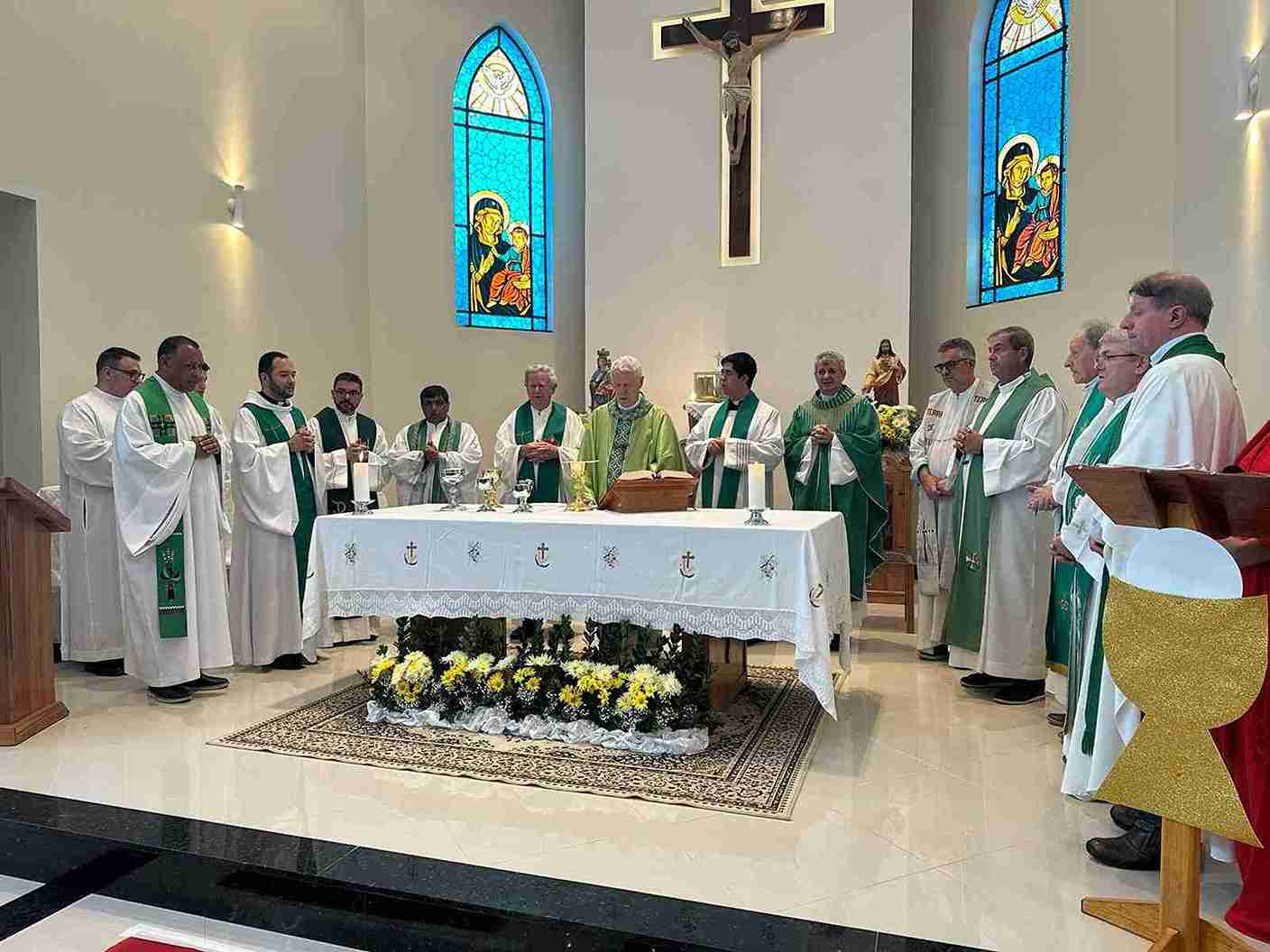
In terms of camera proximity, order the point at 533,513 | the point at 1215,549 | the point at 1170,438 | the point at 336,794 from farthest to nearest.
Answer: the point at 533,513, the point at 336,794, the point at 1170,438, the point at 1215,549

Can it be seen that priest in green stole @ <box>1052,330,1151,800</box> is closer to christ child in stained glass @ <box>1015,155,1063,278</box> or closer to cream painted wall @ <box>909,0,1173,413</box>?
cream painted wall @ <box>909,0,1173,413</box>

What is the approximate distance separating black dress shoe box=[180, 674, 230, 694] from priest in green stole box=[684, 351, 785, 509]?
3173 mm

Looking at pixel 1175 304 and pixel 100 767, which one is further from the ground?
pixel 1175 304

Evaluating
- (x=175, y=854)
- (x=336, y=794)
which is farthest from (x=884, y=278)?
(x=175, y=854)

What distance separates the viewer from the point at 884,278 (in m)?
9.39

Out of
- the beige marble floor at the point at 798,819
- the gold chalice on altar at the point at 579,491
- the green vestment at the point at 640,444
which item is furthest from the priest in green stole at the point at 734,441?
the beige marble floor at the point at 798,819

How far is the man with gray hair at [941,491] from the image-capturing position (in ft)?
19.8

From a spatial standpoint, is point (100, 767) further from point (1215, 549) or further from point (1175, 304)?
point (1175, 304)

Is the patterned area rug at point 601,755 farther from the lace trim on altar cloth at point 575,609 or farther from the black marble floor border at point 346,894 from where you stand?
the black marble floor border at point 346,894

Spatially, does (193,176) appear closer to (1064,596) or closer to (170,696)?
(170,696)

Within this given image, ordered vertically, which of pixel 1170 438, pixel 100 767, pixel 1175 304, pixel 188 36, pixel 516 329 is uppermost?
pixel 188 36

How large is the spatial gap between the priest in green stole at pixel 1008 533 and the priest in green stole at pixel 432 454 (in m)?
3.81

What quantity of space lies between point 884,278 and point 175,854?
804 centimetres

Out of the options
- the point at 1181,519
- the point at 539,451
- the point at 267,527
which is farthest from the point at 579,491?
the point at 1181,519
